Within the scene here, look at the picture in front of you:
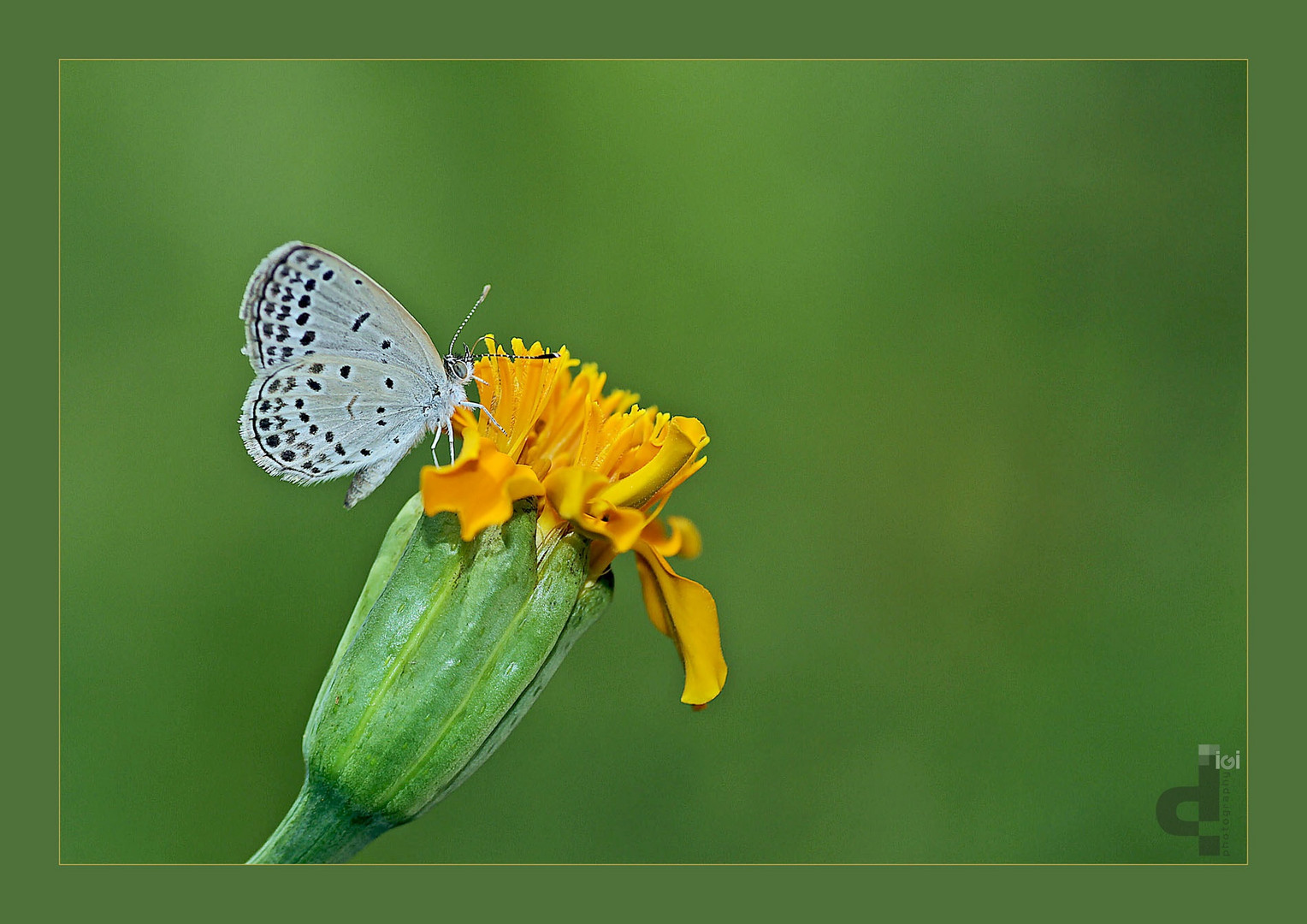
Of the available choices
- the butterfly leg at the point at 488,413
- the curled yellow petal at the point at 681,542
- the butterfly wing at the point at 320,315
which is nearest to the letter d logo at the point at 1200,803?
the curled yellow petal at the point at 681,542

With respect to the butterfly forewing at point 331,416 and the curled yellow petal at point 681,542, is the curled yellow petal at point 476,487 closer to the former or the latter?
the curled yellow petal at point 681,542

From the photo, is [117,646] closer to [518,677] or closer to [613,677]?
[613,677]

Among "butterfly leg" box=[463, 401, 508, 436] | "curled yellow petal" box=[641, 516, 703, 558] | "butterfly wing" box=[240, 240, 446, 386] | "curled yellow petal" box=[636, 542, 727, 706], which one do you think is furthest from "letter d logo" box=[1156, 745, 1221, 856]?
"butterfly wing" box=[240, 240, 446, 386]

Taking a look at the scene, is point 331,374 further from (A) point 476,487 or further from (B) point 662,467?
(B) point 662,467

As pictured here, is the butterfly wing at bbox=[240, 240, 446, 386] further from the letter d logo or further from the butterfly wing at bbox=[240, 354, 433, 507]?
the letter d logo

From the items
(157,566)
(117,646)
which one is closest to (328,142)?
(157,566)
